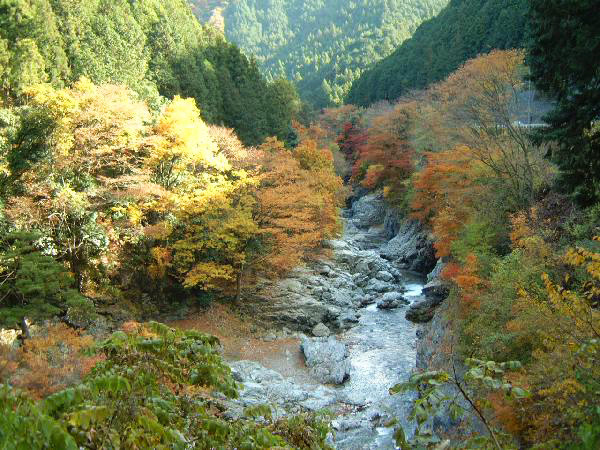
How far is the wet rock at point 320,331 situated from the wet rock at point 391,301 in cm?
441

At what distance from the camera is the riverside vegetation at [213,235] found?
3361 mm

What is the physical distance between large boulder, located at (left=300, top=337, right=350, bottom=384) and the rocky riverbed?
39 mm

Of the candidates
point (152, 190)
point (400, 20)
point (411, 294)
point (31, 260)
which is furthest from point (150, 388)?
point (400, 20)

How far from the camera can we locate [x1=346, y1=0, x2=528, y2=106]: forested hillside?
47969mm

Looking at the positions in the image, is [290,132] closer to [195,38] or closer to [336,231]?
[195,38]

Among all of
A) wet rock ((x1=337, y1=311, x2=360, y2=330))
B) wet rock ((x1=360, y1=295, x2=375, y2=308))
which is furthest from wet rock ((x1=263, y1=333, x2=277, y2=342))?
wet rock ((x1=360, y1=295, x2=375, y2=308))

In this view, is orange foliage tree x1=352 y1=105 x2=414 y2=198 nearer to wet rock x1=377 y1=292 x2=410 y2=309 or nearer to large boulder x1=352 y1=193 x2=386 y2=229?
large boulder x1=352 y1=193 x2=386 y2=229

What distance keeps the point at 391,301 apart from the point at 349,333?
424cm

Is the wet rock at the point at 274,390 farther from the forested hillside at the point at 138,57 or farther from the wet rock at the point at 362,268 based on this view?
the forested hillside at the point at 138,57

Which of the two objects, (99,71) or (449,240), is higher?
(99,71)

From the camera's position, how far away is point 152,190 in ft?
61.8

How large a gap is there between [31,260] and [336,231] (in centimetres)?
2307

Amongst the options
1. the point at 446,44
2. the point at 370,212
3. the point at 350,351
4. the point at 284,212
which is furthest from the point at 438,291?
the point at 446,44

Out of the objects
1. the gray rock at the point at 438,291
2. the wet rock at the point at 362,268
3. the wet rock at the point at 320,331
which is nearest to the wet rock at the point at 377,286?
the wet rock at the point at 362,268
